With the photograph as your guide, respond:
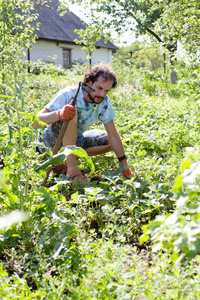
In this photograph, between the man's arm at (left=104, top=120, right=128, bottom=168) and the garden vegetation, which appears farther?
the man's arm at (left=104, top=120, right=128, bottom=168)

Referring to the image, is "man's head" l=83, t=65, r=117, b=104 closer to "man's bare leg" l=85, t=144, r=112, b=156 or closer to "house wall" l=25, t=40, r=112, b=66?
"man's bare leg" l=85, t=144, r=112, b=156

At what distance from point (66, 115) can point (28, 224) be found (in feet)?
3.28

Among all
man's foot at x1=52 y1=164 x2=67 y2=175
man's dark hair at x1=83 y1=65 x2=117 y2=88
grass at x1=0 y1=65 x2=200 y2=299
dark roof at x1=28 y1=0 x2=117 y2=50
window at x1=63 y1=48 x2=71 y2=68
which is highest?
dark roof at x1=28 y1=0 x2=117 y2=50

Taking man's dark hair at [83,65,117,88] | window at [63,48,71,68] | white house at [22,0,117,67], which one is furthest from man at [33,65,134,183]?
window at [63,48,71,68]

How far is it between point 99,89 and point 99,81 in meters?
0.08

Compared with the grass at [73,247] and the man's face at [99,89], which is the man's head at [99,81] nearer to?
the man's face at [99,89]

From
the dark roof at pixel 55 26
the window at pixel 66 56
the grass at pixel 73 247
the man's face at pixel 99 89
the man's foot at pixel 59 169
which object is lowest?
the man's foot at pixel 59 169

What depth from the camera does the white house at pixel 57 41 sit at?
19953 mm

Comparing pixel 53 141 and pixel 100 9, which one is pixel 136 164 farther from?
pixel 100 9

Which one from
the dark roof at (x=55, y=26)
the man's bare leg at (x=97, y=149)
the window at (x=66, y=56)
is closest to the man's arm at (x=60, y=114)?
the man's bare leg at (x=97, y=149)

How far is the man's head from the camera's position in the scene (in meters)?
2.83

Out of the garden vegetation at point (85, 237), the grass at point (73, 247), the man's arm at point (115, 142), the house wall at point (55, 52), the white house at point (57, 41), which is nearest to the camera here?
the garden vegetation at point (85, 237)

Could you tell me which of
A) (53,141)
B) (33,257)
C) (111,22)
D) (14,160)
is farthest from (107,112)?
(111,22)

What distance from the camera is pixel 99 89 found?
9.43 ft
